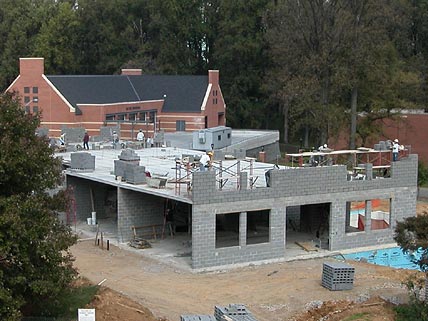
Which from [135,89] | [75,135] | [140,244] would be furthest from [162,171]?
[135,89]

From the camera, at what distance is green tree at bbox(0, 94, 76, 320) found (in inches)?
775

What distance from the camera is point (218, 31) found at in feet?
Answer: 270

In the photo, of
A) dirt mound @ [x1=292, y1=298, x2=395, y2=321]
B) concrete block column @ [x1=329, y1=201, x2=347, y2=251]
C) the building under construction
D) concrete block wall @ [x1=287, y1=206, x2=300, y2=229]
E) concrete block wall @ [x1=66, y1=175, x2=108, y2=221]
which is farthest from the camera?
concrete block wall @ [x1=287, y1=206, x2=300, y2=229]

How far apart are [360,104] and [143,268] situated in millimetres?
31901

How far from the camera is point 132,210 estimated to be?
3416 cm

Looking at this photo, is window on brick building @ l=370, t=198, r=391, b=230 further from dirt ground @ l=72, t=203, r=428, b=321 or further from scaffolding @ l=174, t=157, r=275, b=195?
scaffolding @ l=174, t=157, r=275, b=195

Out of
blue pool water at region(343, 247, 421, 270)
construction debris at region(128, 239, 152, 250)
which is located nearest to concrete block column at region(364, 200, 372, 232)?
blue pool water at region(343, 247, 421, 270)

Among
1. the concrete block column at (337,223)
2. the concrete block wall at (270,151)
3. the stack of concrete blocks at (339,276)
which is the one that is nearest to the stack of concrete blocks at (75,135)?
the concrete block wall at (270,151)

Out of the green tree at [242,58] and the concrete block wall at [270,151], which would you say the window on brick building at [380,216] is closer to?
the concrete block wall at [270,151]

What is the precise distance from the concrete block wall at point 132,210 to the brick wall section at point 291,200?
535 cm

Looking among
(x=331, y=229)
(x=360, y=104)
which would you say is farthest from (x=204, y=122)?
(x=331, y=229)

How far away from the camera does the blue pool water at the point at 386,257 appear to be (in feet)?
110

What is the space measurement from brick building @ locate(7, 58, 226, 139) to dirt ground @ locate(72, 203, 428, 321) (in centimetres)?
2641

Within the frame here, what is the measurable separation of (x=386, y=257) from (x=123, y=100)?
36158mm
